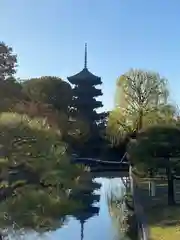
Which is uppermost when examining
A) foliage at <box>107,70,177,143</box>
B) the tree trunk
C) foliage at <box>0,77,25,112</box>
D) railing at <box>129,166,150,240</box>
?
foliage at <box>107,70,177,143</box>

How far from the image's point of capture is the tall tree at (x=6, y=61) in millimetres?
15828

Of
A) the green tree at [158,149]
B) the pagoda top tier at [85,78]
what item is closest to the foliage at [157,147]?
the green tree at [158,149]

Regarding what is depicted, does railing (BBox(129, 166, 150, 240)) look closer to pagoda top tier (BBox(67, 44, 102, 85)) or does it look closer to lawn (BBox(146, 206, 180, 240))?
lawn (BBox(146, 206, 180, 240))

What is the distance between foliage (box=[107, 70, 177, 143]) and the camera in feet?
80.3

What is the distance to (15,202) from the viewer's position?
3939 mm

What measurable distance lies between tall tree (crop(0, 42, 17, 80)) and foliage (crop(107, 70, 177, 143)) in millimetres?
10384

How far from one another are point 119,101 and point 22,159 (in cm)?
2160

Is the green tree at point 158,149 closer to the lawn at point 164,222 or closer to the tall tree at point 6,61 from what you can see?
the lawn at point 164,222

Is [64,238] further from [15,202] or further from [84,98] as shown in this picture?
[84,98]

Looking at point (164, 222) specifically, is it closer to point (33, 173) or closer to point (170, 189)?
point (170, 189)

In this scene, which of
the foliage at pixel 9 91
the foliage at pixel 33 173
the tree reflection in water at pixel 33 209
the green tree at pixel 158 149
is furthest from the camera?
the foliage at pixel 9 91

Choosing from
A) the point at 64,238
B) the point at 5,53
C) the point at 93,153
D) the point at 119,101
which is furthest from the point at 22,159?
the point at 93,153

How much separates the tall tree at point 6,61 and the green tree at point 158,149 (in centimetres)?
759

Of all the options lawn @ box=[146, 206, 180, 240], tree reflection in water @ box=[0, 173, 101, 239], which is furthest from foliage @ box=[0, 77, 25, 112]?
tree reflection in water @ box=[0, 173, 101, 239]
